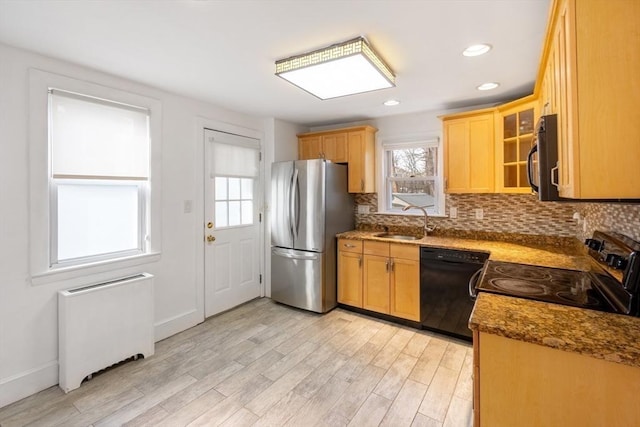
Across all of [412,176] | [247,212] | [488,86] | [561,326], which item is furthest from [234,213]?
[561,326]

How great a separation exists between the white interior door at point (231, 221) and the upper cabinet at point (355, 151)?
95 centimetres

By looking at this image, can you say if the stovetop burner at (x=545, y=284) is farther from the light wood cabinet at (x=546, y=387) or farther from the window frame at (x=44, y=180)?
the window frame at (x=44, y=180)

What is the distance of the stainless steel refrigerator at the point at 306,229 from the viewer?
340 cm

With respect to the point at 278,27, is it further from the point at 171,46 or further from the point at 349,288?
the point at 349,288

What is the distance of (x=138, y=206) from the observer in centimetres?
271

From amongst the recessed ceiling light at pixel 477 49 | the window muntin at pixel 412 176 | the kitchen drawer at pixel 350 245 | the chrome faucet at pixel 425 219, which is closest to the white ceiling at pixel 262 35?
the recessed ceiling light at pixel 477 49

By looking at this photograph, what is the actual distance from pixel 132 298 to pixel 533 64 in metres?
3.65

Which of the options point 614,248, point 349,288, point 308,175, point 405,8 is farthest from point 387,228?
point 405,8

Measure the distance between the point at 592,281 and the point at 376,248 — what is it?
188cm

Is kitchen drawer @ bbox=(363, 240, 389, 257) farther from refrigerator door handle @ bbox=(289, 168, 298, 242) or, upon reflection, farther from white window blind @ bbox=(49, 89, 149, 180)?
white window blind @ bbox=(49, 89, 149, 180)

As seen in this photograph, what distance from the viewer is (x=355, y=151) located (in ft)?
12.3

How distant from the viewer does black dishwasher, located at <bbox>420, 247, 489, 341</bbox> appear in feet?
8.90

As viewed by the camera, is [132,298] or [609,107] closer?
[609,107]

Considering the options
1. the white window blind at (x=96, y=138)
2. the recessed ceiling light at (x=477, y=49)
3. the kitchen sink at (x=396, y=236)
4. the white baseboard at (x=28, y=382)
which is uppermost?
the recessed ceiling light at (x=477, y=49)
